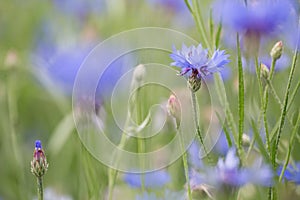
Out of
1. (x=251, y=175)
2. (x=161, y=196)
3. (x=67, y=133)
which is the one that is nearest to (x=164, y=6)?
(x=67, y=133)

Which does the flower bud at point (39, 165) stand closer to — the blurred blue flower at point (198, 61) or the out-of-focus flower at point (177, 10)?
the blurred blue flower at point (198, 61)

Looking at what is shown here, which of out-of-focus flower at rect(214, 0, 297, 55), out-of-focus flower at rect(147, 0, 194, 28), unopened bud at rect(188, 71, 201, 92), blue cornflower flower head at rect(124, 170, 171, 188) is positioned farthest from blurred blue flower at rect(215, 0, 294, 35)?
out-of-focus flower at rect(147, 0, 194, 28)

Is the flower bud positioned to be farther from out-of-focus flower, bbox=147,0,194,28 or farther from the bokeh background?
out-of-focus flower, bbox=147,0,194,28

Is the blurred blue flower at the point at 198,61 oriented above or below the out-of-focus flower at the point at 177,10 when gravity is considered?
below

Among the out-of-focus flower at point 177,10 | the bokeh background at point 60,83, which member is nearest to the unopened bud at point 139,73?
the bokeh background at point 60,83

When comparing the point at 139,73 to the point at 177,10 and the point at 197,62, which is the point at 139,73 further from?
the point at 177,10
